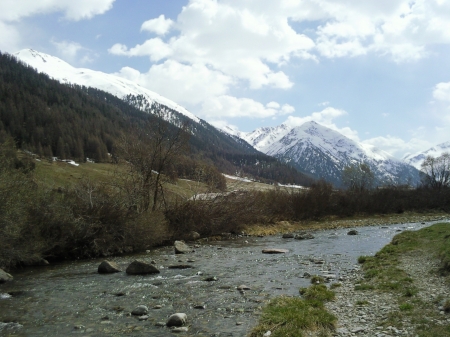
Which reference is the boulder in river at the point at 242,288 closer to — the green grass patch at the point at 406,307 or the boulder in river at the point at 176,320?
the boulder in river at the point at 176,320

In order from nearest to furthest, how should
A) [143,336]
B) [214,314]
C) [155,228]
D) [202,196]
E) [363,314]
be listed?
[143,336] → [363,314] → [214,314] → [155,228] → [202,196]

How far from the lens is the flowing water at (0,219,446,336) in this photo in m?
10.3

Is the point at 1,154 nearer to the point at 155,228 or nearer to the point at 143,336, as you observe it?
the point at 155,228

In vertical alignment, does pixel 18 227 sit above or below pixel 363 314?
above

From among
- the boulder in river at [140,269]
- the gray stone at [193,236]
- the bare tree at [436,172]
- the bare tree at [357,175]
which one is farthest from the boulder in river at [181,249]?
the bare tree at [357,175]

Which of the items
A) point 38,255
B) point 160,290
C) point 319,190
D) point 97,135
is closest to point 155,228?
point 38,255

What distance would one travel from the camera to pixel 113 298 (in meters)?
13.5

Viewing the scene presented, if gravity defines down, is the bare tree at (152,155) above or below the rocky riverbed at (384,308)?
above

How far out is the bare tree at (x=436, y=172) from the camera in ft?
280

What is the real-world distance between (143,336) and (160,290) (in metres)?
5.23

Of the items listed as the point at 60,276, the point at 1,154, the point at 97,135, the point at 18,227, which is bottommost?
the point at 60,276

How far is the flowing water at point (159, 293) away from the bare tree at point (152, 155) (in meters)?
11.6

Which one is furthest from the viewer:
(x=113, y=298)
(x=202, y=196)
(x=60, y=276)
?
(x=202, y=196)

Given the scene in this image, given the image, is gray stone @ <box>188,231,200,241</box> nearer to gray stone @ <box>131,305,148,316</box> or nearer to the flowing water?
the flowing water
